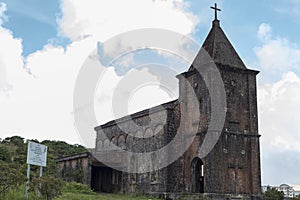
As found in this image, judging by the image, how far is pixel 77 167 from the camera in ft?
110

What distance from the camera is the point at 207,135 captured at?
26.4 metres

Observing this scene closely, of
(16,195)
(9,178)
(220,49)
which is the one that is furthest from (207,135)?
(9,178)

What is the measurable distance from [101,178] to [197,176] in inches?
385

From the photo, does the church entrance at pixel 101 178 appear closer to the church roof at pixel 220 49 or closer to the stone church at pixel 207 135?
the stone church at pixel 207 135

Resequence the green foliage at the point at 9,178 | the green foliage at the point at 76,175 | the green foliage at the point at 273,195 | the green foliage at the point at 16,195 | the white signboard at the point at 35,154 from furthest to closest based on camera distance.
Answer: the green foliage at the point at 76,175
the green foliage at the point at 273,195
the white signboard at the point at 35,154
the green foliage at the point at 16,195
the green foliage at the point at 9,178

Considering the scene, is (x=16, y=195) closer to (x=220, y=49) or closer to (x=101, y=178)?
(x=220, y=49)

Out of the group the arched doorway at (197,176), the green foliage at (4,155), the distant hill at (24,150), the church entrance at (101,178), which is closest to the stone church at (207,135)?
the arched doorway at (197,176)

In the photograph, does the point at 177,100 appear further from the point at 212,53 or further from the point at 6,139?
the point at 6,139

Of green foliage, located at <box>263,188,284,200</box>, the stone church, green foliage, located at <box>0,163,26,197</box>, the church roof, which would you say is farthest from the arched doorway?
green foliage, located at <box>0,163,26,197</box>

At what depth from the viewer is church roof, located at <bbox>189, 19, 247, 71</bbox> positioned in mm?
27938

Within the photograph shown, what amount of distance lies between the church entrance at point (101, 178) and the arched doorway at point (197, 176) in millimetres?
8797

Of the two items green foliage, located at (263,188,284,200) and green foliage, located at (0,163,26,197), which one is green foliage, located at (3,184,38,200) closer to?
green foliage, located at (0,163,26,197)

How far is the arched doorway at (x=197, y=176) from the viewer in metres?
27.8

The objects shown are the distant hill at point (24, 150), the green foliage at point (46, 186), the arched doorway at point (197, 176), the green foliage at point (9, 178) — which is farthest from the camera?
the distant hill at point (24, 150)
